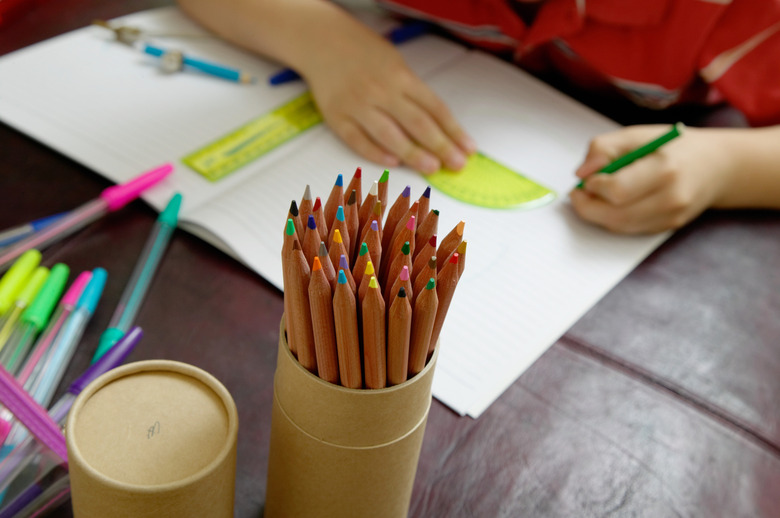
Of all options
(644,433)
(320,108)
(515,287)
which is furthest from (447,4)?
(644,433)

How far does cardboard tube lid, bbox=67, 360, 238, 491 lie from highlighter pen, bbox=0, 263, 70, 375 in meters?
0.14

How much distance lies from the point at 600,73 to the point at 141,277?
564 mm

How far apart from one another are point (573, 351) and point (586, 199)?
17 cm

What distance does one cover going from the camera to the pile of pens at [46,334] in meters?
0.36

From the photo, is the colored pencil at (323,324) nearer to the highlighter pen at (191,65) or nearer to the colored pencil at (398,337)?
the colored pencil at (398,337)

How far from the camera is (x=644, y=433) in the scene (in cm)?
47

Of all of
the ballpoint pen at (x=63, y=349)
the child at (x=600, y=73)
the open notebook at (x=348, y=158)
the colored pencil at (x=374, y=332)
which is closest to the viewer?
the colored pencil at (x=374, y=332)

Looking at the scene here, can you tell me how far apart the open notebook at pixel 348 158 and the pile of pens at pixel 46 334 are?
51mm

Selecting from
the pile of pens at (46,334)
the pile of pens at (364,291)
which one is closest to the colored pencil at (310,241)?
the pile of pens at (364,291)

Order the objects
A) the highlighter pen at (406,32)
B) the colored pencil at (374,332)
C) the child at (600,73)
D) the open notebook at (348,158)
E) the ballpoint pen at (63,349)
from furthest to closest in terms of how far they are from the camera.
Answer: the highlighter pen at (406,32), the child at (600,73), the open notebook at (348,158), the ballpoint pen at (63,349), the colored pencil at (374,332)

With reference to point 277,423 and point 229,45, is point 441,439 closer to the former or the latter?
point 277,423

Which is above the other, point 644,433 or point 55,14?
point 55,14

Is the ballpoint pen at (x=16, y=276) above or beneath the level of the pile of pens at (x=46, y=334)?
above

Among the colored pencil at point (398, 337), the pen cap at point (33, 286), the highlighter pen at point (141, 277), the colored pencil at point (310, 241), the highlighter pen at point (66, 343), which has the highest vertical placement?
the colored pencil at point (310, 241)
